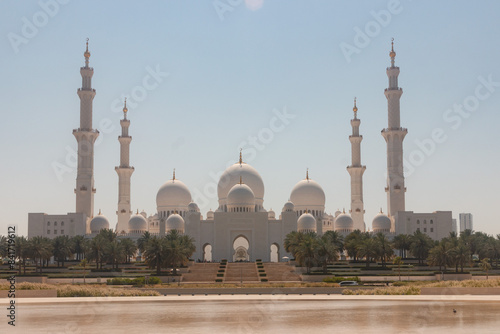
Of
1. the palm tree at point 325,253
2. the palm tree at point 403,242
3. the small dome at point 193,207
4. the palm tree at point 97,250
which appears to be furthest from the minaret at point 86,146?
the palm tree at point 325,253

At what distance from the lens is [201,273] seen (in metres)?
57.7

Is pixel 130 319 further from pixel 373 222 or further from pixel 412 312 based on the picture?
pixel 373 222

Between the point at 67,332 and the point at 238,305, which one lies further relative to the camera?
the point at 238,305

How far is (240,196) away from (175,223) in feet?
31.0

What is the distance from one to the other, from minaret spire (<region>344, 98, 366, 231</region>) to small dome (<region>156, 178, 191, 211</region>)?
22773 millimetres

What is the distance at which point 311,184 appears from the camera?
3479 inches

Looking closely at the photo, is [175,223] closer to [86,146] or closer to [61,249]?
[86,146]

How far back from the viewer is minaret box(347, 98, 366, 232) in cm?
8925

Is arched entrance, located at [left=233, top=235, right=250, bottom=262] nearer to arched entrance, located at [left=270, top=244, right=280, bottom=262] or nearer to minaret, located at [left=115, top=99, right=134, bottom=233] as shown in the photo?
arched entrance, located at [left=270, top=244, right=280, bottom=262]

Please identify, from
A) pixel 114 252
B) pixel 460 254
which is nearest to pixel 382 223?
pixel 460 254

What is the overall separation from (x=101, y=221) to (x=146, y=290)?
49662 millimetres

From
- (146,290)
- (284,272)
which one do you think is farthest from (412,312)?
(284,272)

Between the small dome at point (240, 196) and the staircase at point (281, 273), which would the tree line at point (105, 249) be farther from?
the small dome at point (240, 196)

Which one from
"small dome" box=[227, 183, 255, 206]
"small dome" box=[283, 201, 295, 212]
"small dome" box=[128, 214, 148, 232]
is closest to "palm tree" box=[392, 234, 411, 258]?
"small dome" box=[283, 201, 295, 212]
